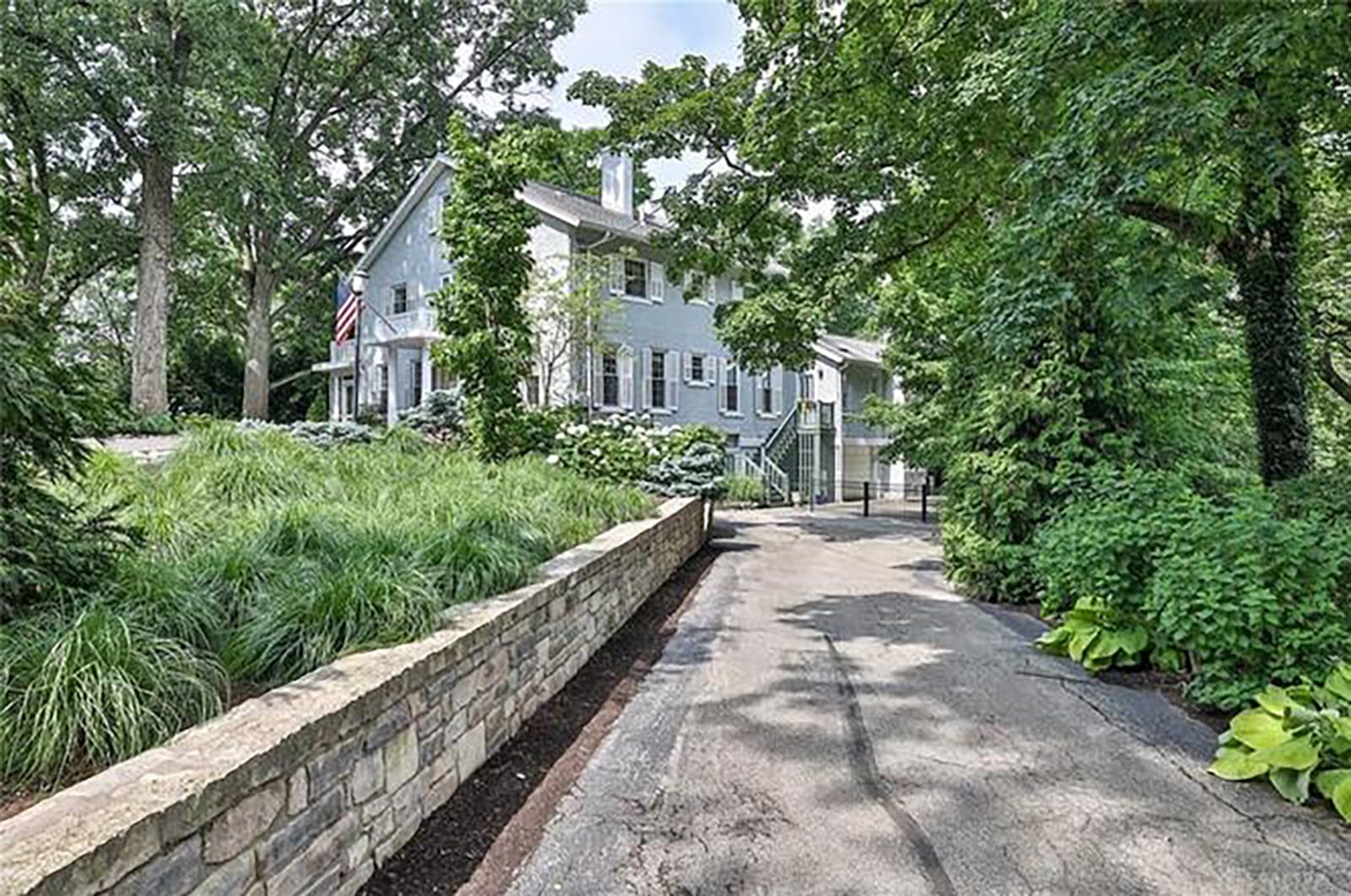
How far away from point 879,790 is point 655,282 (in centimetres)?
1859

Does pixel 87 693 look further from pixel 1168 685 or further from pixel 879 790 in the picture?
pixel 1168 685

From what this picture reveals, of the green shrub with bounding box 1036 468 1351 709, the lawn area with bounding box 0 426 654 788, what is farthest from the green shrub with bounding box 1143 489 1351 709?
the lawn area with bounding box 0 426 654 788

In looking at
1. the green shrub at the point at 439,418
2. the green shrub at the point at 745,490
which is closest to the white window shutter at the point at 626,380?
the green shrub at the point at 745,490

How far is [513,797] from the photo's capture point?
3459 mm

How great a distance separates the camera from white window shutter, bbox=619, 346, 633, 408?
2002 cm

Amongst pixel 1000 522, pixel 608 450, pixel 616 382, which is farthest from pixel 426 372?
pixel 1000 522

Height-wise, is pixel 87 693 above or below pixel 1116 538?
below

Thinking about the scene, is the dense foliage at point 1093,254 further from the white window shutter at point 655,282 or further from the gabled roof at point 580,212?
the white window shutter at point 655,282

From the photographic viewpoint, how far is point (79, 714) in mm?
2279

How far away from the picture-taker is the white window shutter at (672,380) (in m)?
21.4

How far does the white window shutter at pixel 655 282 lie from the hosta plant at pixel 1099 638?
16.5 m

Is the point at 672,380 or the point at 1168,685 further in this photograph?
the point at 672,380

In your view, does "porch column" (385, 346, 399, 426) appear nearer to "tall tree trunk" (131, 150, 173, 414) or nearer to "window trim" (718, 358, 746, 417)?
"tall tree trunk" (131, 150, 173, 414)

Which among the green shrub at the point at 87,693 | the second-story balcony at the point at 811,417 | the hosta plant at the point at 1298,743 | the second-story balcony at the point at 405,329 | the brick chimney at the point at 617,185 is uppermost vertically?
the brick chimney at the point at 617,185
